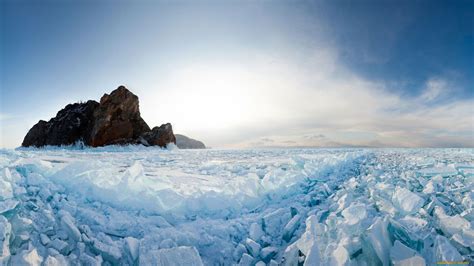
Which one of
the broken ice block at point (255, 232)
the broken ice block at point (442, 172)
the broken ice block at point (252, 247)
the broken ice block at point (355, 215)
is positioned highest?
the broken ice block at point (442, 172)

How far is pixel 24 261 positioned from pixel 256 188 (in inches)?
116

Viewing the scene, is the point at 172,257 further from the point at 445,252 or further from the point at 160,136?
the point at 160,136

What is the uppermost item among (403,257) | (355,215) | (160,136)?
(160,136)

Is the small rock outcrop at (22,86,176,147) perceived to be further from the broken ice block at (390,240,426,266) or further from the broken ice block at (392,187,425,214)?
the broken ice block at (390,240,426,266)

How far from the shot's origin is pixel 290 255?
2.30m

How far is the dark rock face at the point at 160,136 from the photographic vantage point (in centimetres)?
4737

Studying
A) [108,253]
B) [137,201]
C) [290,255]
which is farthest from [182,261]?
[137,201]

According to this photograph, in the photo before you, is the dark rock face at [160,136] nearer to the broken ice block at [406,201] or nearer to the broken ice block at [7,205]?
the broken ice block at [7,205]

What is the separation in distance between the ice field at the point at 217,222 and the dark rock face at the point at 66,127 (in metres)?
49.9

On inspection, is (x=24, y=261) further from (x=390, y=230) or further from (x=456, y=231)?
(x=456, y=231)

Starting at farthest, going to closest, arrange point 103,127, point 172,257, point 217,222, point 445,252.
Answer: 1. point 103,127
2. point 217,222
3. point 172,257
4. point 445,252

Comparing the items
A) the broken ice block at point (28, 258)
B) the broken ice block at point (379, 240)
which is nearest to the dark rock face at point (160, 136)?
the broken ice block at point (28, 258)

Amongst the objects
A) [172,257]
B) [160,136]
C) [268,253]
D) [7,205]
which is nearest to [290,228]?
[268,253]

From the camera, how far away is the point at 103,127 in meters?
43.5
